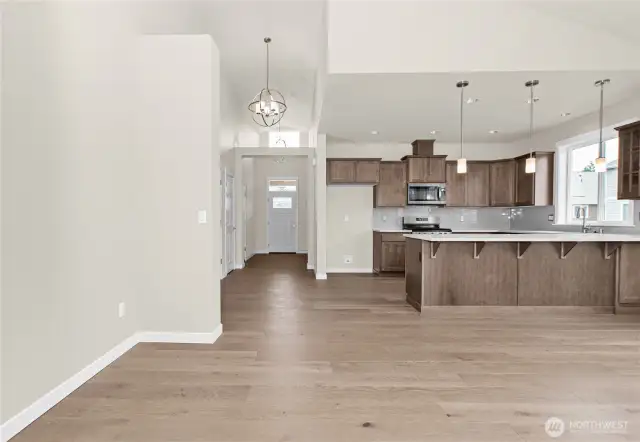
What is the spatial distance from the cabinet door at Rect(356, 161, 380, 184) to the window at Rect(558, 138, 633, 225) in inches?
128

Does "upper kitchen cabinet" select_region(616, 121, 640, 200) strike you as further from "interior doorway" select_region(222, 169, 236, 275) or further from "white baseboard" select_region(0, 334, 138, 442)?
"interior doorway" select_region(222, 169, 236, 275)

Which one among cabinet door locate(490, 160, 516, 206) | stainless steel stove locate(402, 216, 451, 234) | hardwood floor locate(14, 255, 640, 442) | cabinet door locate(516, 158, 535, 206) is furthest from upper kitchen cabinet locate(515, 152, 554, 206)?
hardwood floor locate(14, 255, 640, 442)

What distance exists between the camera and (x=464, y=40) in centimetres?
367

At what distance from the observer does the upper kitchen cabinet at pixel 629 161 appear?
4.41 meters

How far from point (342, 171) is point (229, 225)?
2.65 metres

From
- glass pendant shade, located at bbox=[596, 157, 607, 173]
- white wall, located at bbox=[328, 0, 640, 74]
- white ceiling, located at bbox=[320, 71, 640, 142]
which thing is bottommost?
glass pendant shade, located at bbox=[596, 157, 607, 173]

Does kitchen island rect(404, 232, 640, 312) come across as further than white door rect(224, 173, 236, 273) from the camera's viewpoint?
No

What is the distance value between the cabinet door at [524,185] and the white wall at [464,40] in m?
3.10

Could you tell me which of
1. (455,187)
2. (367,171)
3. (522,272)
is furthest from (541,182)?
(367,171)

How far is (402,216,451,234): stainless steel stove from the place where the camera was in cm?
746

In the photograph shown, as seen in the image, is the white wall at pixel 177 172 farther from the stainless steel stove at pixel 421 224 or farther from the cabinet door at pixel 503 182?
the cabinet door at pixel 503 182

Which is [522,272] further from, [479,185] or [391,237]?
[479,185]

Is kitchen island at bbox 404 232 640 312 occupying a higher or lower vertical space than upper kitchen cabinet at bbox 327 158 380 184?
lower

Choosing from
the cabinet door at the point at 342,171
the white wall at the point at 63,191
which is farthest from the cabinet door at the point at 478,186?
the white wall at the point at 63,191
